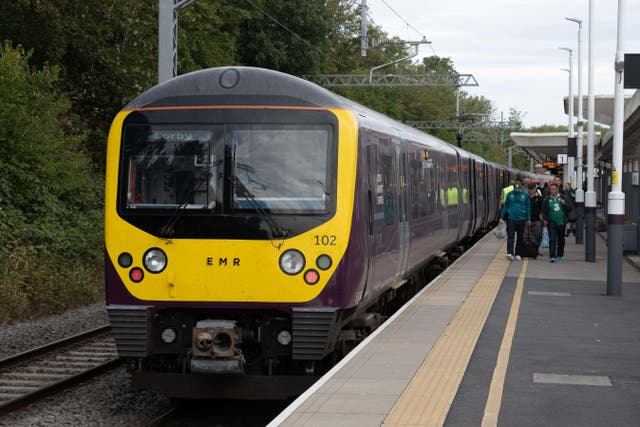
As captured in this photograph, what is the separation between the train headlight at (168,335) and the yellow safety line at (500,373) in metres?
2.69

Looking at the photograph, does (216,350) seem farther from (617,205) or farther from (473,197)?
(473,197)

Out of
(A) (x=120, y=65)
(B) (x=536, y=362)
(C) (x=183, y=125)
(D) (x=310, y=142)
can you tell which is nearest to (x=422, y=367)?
(B) (x=536, y=362)

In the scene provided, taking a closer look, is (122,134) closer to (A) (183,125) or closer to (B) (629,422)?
(A) (183,125)

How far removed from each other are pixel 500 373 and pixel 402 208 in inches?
163

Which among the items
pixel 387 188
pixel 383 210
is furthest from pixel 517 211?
pixel 383 210

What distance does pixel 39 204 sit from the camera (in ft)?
65.9

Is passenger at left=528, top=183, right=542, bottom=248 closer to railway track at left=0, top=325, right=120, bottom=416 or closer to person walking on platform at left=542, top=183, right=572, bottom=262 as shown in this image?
person walking on platform at left=542, top=183, right=572, bottom=262

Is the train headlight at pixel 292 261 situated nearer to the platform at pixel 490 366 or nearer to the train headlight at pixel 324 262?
the train headlight at pixel 324 262

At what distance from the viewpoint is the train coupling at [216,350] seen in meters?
8.88

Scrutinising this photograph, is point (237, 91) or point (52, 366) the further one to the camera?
point (52, 366)

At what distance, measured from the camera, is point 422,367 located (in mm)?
9117

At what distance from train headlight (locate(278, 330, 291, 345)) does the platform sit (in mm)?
503

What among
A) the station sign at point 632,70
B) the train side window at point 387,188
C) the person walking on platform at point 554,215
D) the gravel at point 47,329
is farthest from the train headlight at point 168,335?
the person walking on platform at point 554,215

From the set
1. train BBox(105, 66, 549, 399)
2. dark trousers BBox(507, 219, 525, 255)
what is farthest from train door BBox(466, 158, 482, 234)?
train BBox(105, 66, 549, 399)
